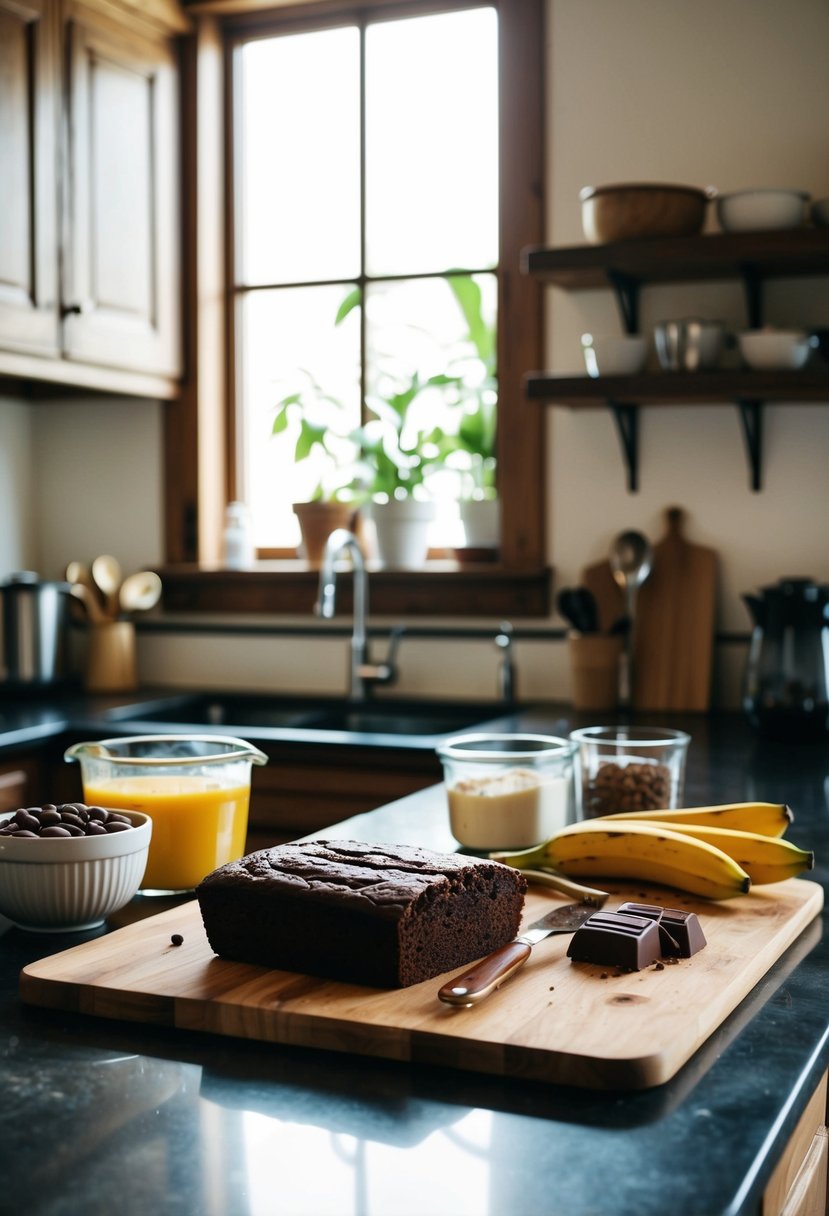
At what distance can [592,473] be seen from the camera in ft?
9.43

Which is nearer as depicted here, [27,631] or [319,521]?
[27,631]

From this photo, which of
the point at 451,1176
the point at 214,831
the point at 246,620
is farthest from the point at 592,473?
the point at 451,1176

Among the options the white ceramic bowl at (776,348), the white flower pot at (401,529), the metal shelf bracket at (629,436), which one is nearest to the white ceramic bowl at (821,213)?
the white ceramic bowl at (776,348)

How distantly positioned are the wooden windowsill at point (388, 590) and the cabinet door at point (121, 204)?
1.75 ft

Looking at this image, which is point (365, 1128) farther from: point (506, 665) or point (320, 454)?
point (320, 454)

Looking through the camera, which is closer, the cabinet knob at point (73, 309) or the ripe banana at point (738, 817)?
the ripe banana at point (738, 817)

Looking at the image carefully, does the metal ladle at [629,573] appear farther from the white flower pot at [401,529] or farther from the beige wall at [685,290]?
the white flower pot at [401,529]

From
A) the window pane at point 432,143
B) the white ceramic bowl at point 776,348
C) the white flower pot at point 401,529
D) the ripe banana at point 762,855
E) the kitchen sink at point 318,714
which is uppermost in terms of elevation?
the window pane at point 432,143

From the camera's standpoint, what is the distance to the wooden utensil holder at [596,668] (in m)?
2.71

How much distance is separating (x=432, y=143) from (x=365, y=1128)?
2.75m

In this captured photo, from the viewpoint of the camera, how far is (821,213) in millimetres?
2416

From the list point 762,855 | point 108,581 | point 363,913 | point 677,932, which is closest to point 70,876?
point 363,913

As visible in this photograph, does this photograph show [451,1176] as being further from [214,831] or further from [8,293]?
[8,293]

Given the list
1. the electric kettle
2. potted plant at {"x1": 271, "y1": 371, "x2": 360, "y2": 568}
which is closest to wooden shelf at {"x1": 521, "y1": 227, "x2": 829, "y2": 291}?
the electric kettle
